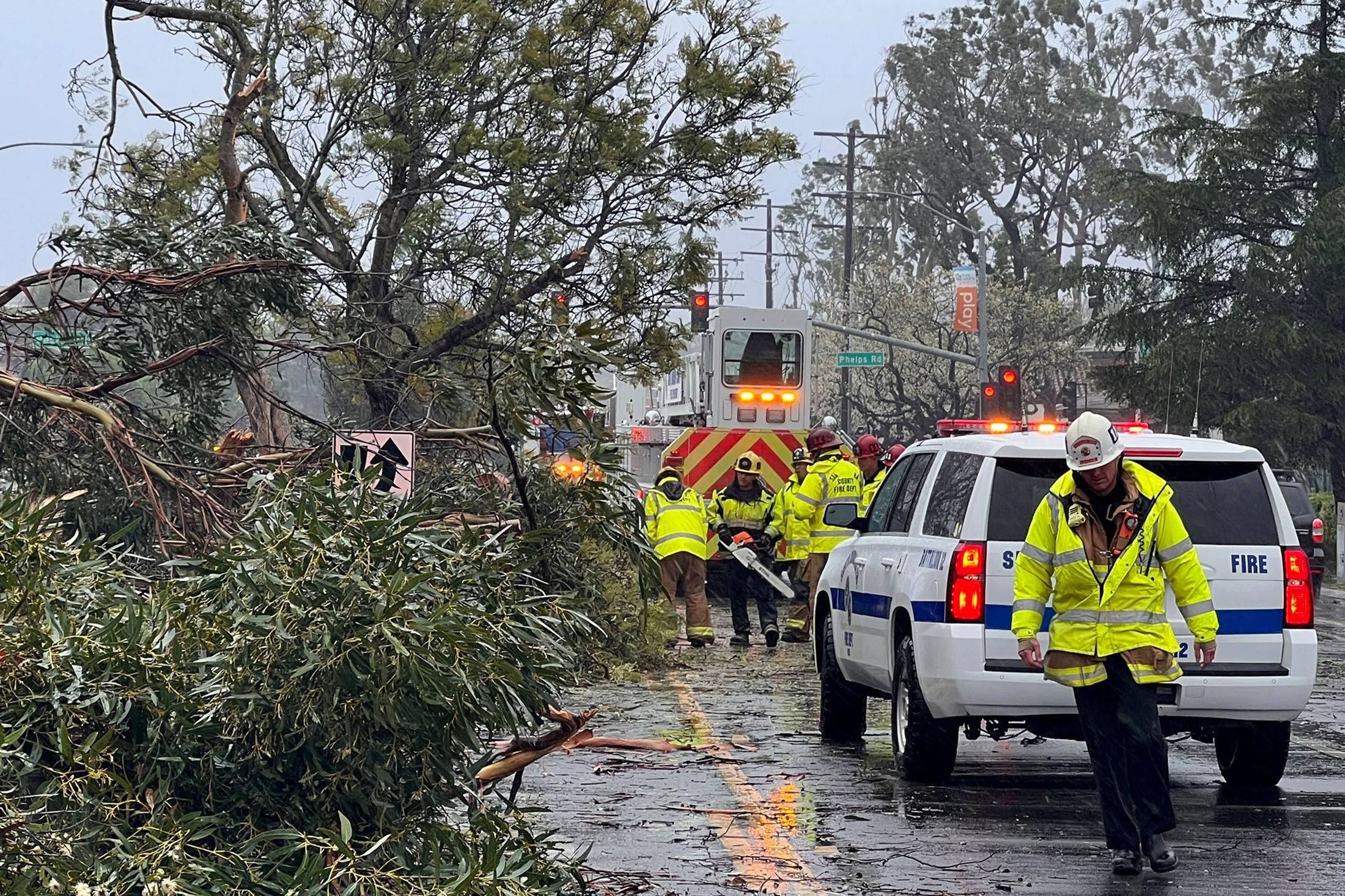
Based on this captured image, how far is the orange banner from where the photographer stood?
46.9 meters

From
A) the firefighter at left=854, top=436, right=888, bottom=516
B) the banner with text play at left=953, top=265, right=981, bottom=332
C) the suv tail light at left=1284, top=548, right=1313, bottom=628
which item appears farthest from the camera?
the banner with text play at left=953, top=265, right=981, bottom=332

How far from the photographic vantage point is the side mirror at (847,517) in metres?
10.8

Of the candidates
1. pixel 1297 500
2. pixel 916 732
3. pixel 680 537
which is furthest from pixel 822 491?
pixel 1297 500

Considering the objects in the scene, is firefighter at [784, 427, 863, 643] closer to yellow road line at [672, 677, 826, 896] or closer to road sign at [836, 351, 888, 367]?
yellow road line at [672, 677, 826, 896]

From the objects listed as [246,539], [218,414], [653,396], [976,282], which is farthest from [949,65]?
[246,539]

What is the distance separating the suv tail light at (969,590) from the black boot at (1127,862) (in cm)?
161

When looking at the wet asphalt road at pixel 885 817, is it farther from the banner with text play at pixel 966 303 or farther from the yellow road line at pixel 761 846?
the banner with text play at pixel 966 303

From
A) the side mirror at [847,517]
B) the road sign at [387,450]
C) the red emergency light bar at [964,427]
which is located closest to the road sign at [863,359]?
the red emergency light bar at [964,427]

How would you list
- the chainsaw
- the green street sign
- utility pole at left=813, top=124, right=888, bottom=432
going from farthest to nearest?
utility pole at left=813, top=124, right=888, bottom=432, the chainsaw, the green street sign

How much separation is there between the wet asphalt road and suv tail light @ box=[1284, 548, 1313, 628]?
90cm

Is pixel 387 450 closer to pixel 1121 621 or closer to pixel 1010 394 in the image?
pixel 1121 621

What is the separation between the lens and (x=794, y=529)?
55.4ft

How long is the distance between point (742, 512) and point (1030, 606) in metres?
10.4

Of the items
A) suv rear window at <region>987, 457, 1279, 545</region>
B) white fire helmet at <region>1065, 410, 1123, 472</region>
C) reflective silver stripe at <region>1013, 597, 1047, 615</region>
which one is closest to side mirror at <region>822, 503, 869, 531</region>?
suv rear window at <region>987, 457, 1279, 545</region>
